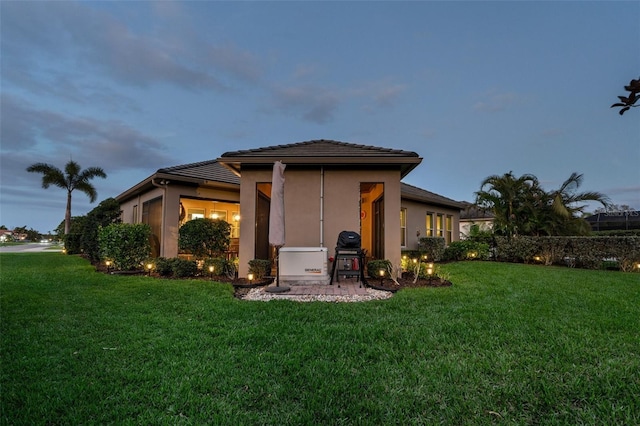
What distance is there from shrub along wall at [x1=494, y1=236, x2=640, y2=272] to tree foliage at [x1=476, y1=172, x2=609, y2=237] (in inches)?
32.2

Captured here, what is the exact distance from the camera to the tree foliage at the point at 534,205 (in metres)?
13.1

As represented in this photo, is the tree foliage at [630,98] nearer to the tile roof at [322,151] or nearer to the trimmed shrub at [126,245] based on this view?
the tile roof at [322,151]

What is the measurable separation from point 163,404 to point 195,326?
1.79 m

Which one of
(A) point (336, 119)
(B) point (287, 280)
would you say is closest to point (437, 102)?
(A) point (336, 119)

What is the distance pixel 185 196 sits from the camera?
10336 millimetres

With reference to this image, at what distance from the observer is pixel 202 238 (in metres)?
8.66

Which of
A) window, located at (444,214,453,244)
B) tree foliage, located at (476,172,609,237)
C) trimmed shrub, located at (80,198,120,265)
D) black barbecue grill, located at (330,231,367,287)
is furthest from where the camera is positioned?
window, located at (444,214,453,244)

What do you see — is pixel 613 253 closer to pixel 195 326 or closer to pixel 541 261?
pixel 541 261

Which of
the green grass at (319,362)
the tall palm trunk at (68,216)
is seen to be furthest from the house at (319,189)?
the tall palm trunk at (68,216)

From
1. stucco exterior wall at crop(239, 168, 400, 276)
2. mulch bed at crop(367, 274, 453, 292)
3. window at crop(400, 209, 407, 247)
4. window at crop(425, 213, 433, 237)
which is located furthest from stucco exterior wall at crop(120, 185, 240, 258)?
window at crop(425, 213, 433, 237)

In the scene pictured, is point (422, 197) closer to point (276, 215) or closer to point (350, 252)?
point (350, 252)

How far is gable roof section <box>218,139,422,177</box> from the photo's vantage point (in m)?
7.58

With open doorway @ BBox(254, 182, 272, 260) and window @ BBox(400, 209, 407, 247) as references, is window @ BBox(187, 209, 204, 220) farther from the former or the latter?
window @ BBox(400, 209, 407, 247)

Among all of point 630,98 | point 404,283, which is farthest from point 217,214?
point 630,98
